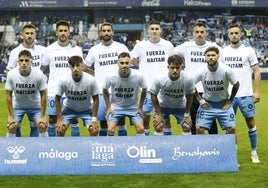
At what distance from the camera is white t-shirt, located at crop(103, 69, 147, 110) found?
8.41m

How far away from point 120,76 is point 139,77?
1.00ft

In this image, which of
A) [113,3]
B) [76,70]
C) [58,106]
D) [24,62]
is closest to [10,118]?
[58,106]

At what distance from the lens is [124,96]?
8.55 meters

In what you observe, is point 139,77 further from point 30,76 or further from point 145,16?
point 145,16

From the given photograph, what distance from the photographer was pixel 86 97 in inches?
331

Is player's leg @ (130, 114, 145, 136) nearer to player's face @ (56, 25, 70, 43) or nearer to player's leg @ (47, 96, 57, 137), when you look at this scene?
player's leg @ (47, 96, 57, 137)

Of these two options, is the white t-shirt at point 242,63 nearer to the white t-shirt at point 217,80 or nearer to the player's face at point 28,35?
the white t-shirt at point 217,80

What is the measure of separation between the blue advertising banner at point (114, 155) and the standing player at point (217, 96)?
0.70m

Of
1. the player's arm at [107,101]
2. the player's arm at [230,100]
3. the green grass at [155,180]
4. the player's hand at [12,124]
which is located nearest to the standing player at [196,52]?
the player's arm at [230,100]

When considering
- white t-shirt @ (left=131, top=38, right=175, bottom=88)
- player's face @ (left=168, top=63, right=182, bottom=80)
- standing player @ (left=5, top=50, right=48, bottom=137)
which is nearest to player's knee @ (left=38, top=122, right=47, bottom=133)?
standing player @ (left=5, top=50, right=48, bottom=137)

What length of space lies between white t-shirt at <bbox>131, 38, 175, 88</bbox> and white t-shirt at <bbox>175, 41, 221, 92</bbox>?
32cm

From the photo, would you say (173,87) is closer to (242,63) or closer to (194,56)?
(194,56)

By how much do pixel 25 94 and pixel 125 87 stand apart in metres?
1.62

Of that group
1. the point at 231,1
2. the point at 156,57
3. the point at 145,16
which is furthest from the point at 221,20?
the point at 156,57
